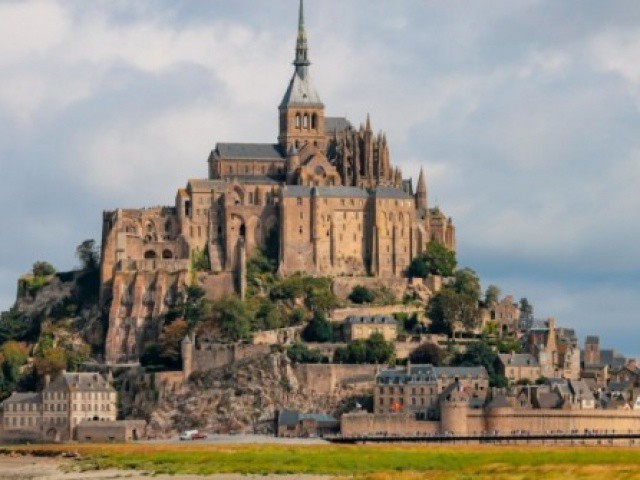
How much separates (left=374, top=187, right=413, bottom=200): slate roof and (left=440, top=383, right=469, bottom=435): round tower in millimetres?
24341

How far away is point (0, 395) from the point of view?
142000 mm

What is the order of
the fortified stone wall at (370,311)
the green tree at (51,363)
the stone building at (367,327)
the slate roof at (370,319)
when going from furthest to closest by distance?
the fortified stone wall at (370,311)
the slate roof at (370,319)
the stone building at (367,327)
the green tree at (51,363)

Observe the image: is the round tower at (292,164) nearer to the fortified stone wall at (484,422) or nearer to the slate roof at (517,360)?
the slate roof at (517,360)

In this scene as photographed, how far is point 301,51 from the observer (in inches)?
6344

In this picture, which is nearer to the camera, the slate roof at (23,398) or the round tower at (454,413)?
the round tower at (454,413)

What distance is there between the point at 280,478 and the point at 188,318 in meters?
47.7

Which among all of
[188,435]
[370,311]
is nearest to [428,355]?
[370,311]

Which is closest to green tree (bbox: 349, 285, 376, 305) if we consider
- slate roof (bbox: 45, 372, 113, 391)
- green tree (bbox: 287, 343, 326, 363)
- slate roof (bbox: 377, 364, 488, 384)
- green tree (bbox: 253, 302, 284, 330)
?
green tree (bbox: 253, 302, 284, 330)

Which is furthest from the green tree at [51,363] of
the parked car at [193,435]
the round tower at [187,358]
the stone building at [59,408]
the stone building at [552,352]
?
the stone building at [552,352]

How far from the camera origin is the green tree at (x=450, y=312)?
145 m

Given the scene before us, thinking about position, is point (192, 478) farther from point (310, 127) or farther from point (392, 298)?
point (310, 127)

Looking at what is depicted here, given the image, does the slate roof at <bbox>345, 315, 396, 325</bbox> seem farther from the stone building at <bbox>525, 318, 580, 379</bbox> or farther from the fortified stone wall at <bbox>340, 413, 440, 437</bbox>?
the fortified stone wall at <bbox>340, 413, 440, 437</bbox>

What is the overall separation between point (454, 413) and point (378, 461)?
1038 inches

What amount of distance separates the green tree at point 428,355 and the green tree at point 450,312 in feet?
12.7
